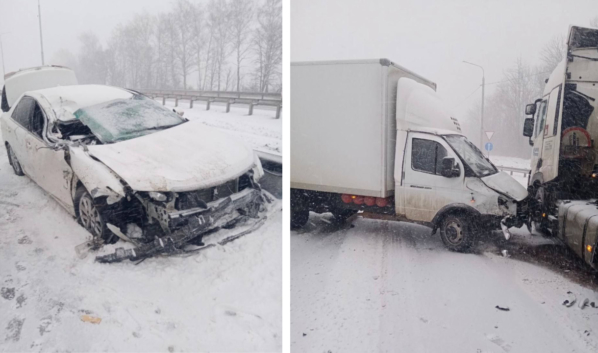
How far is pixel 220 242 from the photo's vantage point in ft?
6.83

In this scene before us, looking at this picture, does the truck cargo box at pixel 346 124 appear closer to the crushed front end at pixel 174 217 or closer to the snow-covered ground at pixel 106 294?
the crushed front end at pixel 174 217

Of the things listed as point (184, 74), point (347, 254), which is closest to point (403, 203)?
point (347, 254)

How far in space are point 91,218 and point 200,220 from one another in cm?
49

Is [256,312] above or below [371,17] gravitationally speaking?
below

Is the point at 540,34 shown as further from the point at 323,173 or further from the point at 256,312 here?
the point at 256,312

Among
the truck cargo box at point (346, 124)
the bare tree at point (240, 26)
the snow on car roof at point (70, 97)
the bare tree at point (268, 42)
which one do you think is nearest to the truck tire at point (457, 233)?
the truck cargo box at point (346, 124)

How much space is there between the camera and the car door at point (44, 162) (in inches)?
76.7

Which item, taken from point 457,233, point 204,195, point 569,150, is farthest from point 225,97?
point 569,150

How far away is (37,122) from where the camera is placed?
6.49ft

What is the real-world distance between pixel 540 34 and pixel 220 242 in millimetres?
1848

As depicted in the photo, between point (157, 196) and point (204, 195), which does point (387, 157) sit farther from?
point (157, 196)

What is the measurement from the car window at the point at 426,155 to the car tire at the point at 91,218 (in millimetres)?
1516

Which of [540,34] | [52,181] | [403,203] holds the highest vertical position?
[540,34]

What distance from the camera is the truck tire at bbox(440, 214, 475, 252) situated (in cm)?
210
